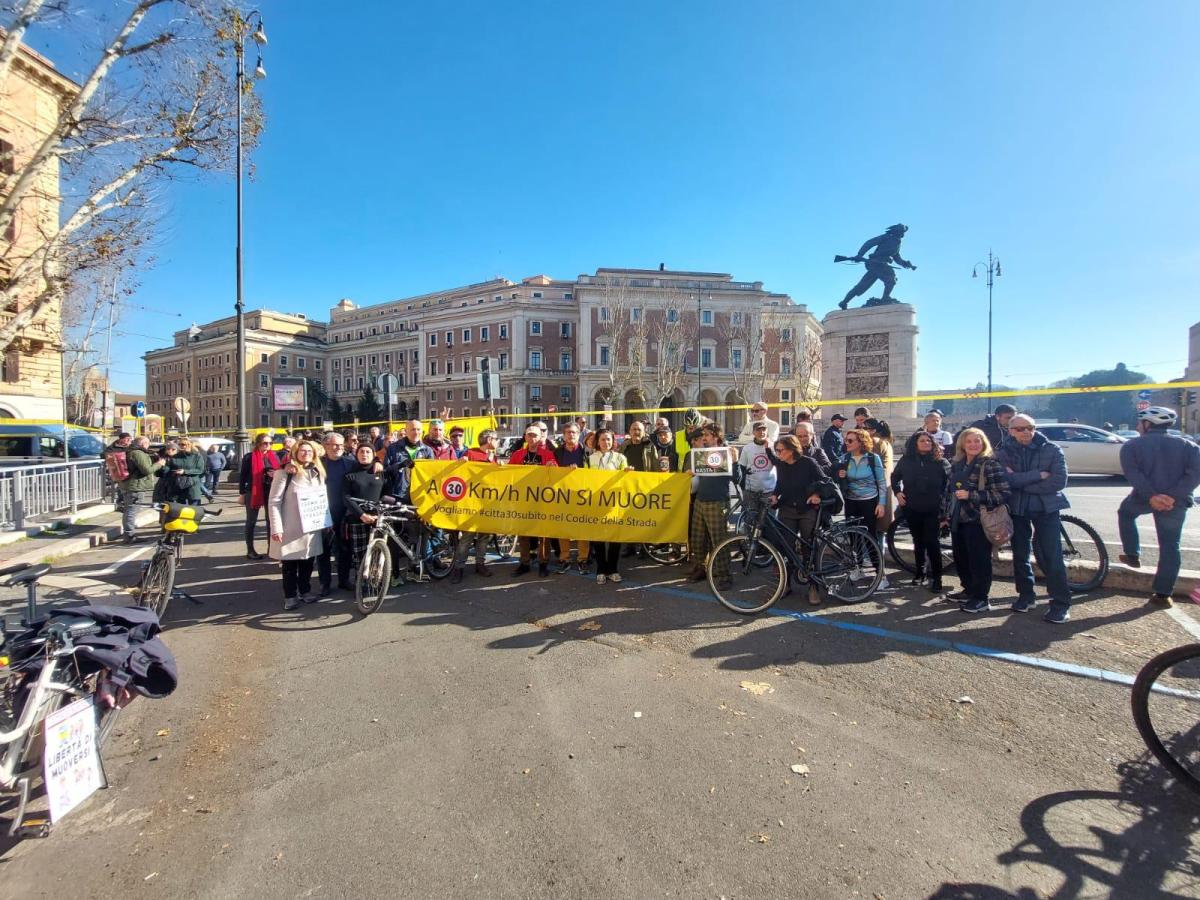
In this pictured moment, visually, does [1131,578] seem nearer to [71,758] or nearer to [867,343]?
[71,758]

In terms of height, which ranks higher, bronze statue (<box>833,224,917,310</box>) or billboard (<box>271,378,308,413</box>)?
Result: bronze statue (<box>833,224,917,310</box>)

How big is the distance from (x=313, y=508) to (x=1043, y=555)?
720 centimetres

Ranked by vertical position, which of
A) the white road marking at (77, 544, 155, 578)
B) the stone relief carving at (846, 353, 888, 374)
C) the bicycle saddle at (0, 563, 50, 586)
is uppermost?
the stone relief carving at (846, 353, 888, 374)

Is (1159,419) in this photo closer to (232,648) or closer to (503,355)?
(232,648)

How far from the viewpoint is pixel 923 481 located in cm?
596

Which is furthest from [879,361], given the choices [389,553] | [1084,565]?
[389,553]

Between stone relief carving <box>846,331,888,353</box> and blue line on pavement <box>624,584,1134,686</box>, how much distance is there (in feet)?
62.6

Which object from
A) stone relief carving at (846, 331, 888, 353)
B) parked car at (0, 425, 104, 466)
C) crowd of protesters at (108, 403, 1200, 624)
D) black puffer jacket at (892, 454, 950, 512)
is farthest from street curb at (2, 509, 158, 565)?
stone relief carving at (846, 331, 888, 353)

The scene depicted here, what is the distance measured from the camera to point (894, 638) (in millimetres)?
4832

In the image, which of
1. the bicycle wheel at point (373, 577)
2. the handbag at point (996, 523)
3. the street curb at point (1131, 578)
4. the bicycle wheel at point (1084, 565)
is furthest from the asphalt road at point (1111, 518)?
the bicycle wheel at point (373, 577)

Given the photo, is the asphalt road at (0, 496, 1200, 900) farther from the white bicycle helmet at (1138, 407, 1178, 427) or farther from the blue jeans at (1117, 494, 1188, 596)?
the white bicycle helmet at (1138, 407, 1178, 427)

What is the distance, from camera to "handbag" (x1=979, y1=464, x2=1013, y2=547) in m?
5.34

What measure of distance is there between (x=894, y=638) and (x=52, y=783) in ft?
17.8

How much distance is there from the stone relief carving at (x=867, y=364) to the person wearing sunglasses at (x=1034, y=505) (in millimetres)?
17456
